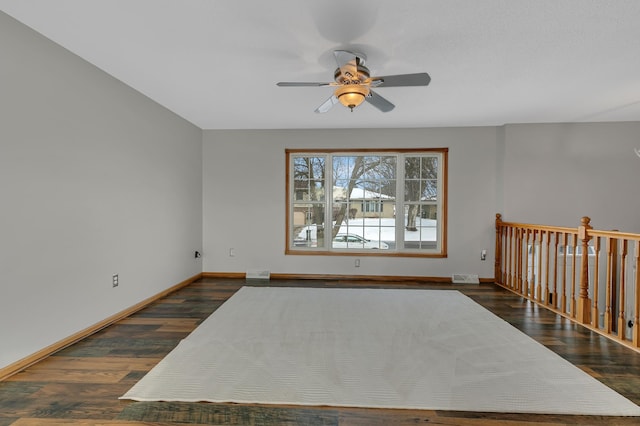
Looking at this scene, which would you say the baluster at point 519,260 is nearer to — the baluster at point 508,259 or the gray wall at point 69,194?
the baluster at point 508,259

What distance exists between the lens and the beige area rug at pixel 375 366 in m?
1.81

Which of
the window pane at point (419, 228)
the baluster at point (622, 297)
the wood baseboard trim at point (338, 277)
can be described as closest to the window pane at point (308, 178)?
the wood baseboard trim at point (338, 277)

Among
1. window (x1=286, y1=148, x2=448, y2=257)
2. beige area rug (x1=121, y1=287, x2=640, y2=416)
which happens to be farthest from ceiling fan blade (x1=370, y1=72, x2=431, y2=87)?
window (x1=286, y1=148, x2=448, y2=257)

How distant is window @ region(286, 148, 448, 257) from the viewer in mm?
4922

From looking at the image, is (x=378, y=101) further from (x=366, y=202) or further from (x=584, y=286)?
(x=584, y=286)

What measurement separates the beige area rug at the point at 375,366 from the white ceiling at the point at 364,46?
2.40 meters

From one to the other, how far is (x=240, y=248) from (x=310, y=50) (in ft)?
11.2

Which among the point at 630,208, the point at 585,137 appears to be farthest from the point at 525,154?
the point at 630,208

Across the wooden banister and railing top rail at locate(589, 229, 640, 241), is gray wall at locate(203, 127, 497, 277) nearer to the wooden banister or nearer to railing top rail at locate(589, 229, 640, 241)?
the wooden banister

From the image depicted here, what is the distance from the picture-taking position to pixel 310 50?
2.44m

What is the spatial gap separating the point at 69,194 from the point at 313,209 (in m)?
3.24

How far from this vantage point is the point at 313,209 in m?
5.09

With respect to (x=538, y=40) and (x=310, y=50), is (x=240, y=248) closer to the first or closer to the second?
(x=310, y=50)

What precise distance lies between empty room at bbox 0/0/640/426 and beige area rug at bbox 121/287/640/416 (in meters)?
0.02
